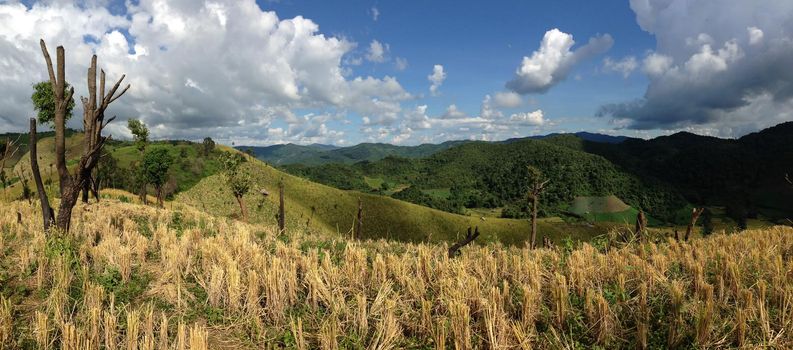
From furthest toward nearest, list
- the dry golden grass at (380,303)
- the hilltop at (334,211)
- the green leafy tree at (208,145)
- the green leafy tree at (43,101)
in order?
the green leafy tree at (208,145), the hilltop at (334,211), the green leafy tree at (43,101), the dry golden grass at (380,303)

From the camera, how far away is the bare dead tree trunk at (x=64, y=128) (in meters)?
11.1

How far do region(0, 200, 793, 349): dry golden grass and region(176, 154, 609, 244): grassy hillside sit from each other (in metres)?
84.3

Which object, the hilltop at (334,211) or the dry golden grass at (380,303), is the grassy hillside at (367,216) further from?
the dry golden grass at (380,303)

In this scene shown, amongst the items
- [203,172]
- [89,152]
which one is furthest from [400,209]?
[89,152]

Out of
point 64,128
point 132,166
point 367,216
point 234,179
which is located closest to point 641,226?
point 64,128

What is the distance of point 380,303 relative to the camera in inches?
242

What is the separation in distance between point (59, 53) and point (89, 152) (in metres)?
3.11

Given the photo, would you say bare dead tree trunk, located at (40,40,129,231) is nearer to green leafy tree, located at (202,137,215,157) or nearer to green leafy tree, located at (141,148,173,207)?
green leafy tree, located at (141,148,173,207)

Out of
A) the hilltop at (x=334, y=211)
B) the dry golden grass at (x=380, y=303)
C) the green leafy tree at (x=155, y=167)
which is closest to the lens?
the dry golden grass at (x=380, y=303)

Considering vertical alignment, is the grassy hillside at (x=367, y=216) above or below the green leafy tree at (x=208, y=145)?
below

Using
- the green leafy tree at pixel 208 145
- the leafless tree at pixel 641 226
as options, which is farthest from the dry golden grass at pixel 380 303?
the green leafy tree at pixel 208 145

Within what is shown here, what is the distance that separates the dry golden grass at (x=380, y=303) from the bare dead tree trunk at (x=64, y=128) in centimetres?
224

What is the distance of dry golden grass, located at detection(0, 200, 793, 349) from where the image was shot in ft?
16.4

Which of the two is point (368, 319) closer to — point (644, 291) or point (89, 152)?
point (644, 291)
